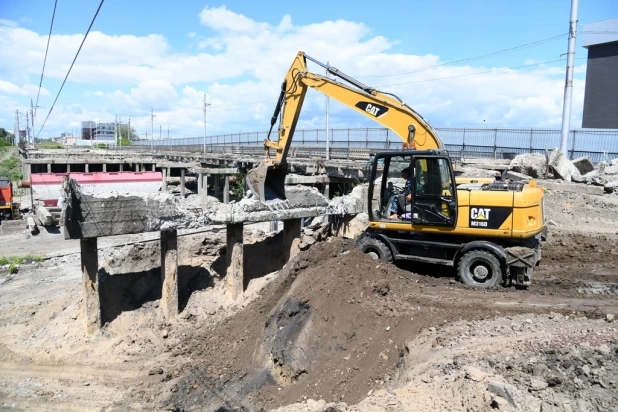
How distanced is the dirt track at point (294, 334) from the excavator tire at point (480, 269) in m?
→ 0.27

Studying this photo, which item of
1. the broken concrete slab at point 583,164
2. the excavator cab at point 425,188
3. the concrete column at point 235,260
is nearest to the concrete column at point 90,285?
the concrete column at point 235,260

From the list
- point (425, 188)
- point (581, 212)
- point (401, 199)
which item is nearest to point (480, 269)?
point (425, 188)

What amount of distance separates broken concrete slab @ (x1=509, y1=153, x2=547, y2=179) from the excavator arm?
9.00 m

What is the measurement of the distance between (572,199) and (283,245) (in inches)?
348

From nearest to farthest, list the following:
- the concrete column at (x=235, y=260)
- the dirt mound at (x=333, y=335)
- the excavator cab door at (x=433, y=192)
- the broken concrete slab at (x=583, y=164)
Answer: the dirt mound at (x=333, y=335) < the excavator cab door at (x=433, y=192) < the concrete column at (x=235, y=260) < the broken concrete slab at (x=583, y=164)

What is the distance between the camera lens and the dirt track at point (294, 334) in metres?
6.16

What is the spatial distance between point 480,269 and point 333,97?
4423mm

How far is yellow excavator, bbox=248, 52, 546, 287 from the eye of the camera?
797 cm

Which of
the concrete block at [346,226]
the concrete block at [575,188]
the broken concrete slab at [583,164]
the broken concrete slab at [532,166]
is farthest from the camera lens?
the broken concrete slab at [583,164]

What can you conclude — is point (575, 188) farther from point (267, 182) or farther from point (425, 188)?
point (267, 182)

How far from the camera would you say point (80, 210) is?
Result: 873 centimetres

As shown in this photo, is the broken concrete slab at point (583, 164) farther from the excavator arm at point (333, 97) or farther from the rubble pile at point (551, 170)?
the excavator arm at point (333, 97)

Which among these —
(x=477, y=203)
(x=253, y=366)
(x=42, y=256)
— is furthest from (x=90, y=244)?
(x=42, y=256)

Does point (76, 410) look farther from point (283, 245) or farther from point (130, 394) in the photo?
point (283, 245)
